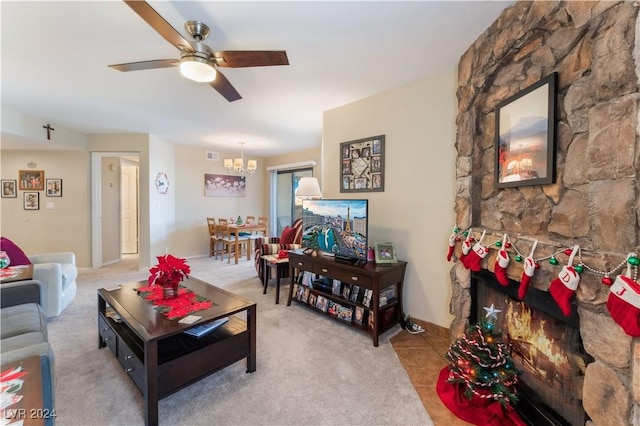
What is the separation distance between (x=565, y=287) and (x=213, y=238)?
5820 millimetres

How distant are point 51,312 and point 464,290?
13.1ft

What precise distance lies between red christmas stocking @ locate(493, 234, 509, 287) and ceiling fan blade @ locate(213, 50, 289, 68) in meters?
1.78

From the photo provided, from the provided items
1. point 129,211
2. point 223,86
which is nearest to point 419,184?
point 223,86

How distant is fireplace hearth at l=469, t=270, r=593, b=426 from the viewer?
128cm

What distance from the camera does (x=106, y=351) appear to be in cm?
221

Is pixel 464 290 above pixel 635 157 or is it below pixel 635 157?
below

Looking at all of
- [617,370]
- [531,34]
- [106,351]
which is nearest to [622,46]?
[531,34]

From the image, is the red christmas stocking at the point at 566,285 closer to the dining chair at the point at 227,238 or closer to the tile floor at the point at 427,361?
the tile floor at the point at 427,361

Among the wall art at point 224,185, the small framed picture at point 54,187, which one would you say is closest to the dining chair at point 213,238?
the wall art at point 224,185

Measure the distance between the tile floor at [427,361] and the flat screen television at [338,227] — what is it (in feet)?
2.75

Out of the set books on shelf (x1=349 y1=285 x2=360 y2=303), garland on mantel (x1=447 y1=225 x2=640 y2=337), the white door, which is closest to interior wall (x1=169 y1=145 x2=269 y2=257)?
the white door

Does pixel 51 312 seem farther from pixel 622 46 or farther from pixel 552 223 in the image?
pixel 622 46

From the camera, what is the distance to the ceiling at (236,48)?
1.64 meters

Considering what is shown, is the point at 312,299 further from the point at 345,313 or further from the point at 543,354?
the point at 543,354
